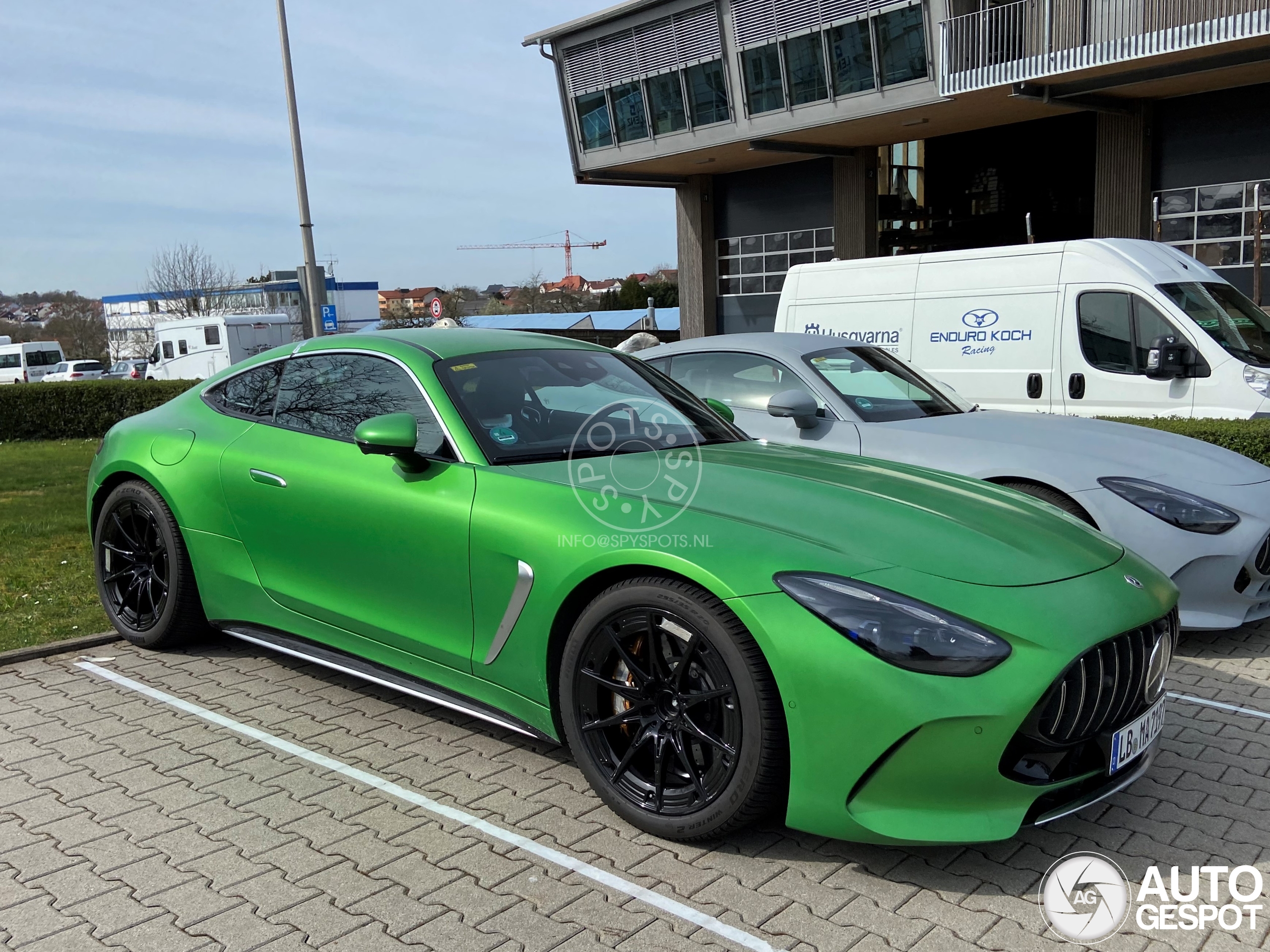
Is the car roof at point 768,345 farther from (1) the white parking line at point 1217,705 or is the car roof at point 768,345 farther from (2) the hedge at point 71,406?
(2) the hedge at point 71,406

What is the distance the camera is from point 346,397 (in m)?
4.39

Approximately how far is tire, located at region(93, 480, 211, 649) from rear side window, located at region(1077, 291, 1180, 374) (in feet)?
22.9

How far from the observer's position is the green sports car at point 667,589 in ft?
9.16

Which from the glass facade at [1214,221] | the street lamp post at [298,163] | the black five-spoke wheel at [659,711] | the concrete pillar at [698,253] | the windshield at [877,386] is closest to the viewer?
the black five-spoke wheel at [659,711]

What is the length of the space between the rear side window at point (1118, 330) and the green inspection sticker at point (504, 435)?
6138 mm

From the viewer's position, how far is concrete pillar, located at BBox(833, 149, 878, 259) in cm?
3006

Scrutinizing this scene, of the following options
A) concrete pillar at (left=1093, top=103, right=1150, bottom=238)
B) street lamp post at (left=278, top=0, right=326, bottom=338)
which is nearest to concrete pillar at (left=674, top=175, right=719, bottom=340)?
concrete pillar at (left=1093, top=103, right=1150, bottom=238)

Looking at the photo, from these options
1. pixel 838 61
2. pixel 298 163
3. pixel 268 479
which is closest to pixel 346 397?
pixel 268 479

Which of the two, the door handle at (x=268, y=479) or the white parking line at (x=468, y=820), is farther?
the door handle at (x=268, y=479)

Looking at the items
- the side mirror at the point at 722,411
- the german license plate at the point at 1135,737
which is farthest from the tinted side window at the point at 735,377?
the german license plate at the point at 1135,737

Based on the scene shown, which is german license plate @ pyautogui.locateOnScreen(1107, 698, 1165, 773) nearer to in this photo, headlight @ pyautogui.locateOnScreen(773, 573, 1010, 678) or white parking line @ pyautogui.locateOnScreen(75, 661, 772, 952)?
headlight @ pyautogui.locateOnScreen(773, 573, 1010, 678)

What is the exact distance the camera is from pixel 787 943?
8.77 ft

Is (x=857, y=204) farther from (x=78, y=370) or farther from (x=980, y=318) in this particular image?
(x=78, y=370)

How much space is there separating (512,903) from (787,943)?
2.49 ft
